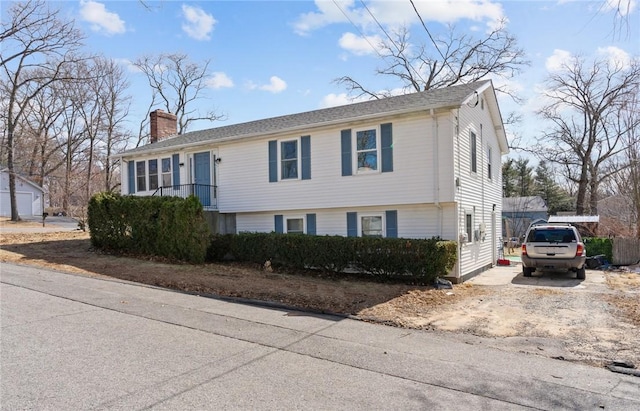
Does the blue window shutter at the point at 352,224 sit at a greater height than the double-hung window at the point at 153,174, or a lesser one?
lesser

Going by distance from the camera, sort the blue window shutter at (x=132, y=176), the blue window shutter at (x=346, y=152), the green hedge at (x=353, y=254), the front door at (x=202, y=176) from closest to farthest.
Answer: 1. the green hedge at (x=353, y=254)
2. the blue window shutter at (x=346, y=152)
3. the front door at (x=202, y=176)
4. the blue window shutter at (x=132, y=176)

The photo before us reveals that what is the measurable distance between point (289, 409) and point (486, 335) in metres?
4.11

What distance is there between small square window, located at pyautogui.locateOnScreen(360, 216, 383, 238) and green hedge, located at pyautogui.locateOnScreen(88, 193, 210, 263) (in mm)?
5081

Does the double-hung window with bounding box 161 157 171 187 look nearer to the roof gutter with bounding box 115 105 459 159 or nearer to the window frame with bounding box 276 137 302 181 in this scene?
the roof gutter with bounding box 115 105 459 159

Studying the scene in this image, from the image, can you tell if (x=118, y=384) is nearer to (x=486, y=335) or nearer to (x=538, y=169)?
(x=486, y=335)

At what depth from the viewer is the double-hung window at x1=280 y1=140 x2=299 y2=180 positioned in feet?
48.2

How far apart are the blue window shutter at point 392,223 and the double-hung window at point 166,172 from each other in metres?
9.81

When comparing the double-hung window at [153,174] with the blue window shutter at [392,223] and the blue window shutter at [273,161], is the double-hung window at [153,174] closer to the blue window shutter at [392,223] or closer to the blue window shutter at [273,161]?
the blue window shutter at [273,161]

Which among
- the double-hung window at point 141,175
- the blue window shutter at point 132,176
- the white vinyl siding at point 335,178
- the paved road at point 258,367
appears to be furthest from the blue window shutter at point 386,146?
the blue window shutter at point 132,176

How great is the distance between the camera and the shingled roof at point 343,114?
12317 millimetres

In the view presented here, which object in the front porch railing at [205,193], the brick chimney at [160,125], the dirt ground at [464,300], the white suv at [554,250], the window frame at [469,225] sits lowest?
the dirt ground at [464,300]

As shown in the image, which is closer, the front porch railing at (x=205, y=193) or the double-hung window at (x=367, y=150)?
the double-hung window at (x=367, y=150)

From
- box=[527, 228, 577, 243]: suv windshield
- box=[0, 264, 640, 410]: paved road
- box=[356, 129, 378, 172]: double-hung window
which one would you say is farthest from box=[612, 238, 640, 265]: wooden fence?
box=[0, 264, 640, 410]: paved road

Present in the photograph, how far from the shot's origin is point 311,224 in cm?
1460
